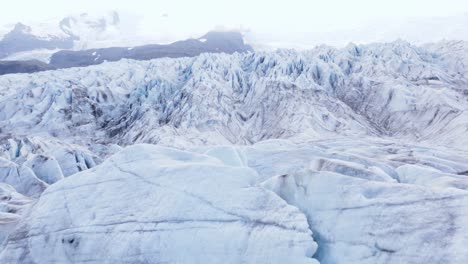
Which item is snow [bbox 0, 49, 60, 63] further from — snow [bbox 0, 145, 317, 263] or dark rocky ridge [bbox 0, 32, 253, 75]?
snow [bbox 0, 145, 317, 263]

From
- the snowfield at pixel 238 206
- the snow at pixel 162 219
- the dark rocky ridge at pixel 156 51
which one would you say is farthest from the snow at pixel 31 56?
the snow at pixel 162 219

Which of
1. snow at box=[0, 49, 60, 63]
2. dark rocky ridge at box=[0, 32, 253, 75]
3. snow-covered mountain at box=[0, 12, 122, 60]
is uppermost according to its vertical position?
snow-covered mountain at box=[0, 12, 122, 60]

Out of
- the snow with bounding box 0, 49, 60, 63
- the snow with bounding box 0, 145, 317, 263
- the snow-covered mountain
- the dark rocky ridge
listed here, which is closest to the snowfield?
the snow with bounding box 0, 145, 317, 263

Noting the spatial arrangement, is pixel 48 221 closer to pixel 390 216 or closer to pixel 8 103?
pixel 390 216

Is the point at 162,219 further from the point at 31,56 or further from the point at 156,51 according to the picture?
the point at 31,56

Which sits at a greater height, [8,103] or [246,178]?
[246,178]

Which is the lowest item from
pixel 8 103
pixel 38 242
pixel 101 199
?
pixel 8 103

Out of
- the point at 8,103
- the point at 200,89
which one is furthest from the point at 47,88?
the point at 200,89

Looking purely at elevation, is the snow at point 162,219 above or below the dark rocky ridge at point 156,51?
above

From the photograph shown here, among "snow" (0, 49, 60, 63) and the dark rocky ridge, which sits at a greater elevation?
"snow" (0, 49, 60, 63)

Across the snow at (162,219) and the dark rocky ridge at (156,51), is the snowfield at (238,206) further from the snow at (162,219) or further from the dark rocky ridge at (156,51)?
the dark rocky ridge at (156,51)

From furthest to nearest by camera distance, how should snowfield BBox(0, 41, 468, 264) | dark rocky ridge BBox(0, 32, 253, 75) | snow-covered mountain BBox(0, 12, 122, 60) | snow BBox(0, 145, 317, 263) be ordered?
snow-covered mountain BBox(0, 12, 122, 60) < dark rocky ridge BBox(0, 32, 253, 75) < snow BBox(0, 145, 317, 263) < snowfield BBox(0, 41, 468, 264)
